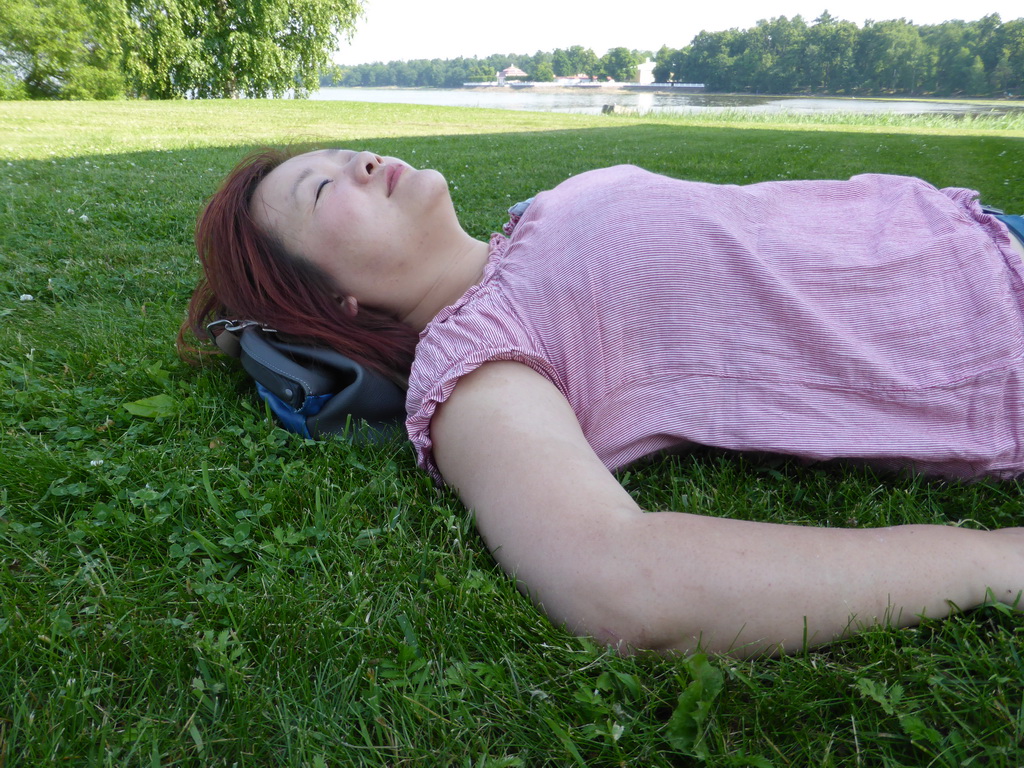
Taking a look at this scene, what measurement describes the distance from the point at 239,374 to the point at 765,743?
7.58ft

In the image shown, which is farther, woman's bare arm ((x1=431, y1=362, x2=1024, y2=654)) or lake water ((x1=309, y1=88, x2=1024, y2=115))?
lake water ((x1=309, y1=88, x2=1024, y2=115))

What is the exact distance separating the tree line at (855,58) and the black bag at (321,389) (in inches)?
2400

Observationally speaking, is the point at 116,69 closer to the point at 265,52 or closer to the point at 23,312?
the point at 265,52

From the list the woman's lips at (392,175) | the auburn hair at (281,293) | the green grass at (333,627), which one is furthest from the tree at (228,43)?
the woman's lips at (392,175)

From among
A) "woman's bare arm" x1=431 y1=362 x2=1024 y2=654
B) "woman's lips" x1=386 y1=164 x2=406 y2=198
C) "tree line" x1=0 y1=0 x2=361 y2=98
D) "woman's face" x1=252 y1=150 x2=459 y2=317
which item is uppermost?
"tree line" x1=0 y1=0 x2=361 y2=98

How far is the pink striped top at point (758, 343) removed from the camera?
183 cm

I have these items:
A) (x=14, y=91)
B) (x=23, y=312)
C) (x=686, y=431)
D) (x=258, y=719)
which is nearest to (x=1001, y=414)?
(x=686, y=431)

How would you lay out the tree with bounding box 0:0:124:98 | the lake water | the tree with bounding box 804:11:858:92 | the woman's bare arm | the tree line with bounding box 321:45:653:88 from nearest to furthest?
the woman's bare arm
the tree with bounding box 0:0:124:98
the lake water
the tree with bounding box 804:11:858:92
the tree line with bounding box 321:45:653:88

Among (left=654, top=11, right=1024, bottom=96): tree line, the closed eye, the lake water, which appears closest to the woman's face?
the closed eye

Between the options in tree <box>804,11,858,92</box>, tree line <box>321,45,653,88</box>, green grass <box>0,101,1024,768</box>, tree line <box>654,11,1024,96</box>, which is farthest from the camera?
tree line <box>321,45,653,88</box>

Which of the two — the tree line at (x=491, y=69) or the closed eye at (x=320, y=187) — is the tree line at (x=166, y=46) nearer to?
the closed eye at (x=320, y=187)

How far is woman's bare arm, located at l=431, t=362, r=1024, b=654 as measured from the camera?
1324 millimetres

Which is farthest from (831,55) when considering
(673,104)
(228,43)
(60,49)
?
(60,49)

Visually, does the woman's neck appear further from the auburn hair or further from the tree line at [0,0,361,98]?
the tree line at [0,0,361,98]
